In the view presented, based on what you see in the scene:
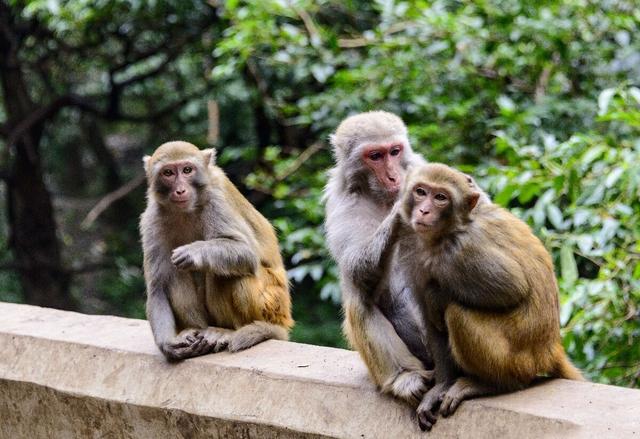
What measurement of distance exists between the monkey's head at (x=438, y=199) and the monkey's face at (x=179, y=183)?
140cm

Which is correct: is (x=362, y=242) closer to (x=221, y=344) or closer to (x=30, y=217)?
(x=221, y=344)

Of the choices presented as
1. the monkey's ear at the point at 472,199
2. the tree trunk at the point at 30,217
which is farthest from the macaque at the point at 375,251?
the tree trunk at the point at 30,217

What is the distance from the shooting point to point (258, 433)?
409cm

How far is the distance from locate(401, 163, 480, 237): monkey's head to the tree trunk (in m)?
7.99

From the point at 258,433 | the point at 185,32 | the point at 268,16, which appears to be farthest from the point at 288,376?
the point at 185,32

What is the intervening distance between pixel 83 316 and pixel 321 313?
432 cm

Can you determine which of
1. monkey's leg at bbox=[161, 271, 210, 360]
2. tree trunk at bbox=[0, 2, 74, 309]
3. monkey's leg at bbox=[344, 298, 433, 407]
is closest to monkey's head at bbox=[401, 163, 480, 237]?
monkey's leg at bbox=[344, 298, 433, 407]

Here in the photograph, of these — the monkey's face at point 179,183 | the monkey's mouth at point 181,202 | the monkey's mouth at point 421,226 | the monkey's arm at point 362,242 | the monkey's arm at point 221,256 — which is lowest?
the monkey's arm at point 221,256

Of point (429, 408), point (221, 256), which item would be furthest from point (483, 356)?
point (221, 256)

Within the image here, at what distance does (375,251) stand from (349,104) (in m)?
3.84

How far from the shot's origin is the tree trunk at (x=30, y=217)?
1095 cm

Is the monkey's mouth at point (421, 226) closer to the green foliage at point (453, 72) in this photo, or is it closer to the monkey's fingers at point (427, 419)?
the monkey's fingers at point (427, 419)

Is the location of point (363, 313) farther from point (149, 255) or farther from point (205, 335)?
point (149, 255)

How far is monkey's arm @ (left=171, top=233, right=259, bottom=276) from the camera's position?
4598mm
